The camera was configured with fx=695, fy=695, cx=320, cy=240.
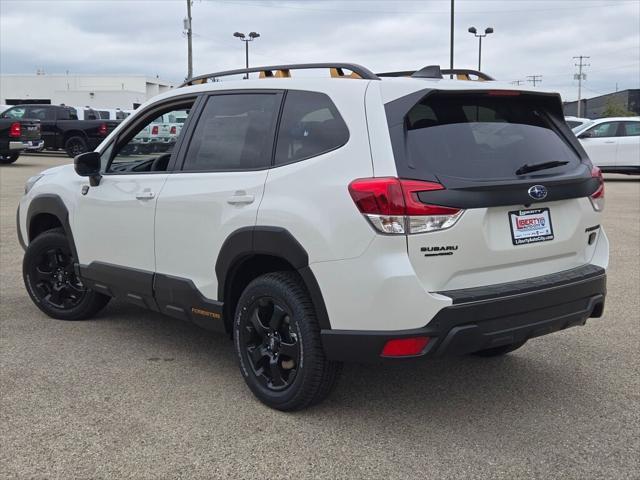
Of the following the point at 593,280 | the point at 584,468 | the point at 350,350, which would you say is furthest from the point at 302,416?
the point at 593,280

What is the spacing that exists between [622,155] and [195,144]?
16.0 metres

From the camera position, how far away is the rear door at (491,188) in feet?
10.3

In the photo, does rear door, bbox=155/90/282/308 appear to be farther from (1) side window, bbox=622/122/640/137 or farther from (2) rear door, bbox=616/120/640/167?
(1) side window, bbox=622/122/640/137

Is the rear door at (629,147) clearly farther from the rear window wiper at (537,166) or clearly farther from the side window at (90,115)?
the side window at (90,115)

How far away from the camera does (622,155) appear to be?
58.0ft

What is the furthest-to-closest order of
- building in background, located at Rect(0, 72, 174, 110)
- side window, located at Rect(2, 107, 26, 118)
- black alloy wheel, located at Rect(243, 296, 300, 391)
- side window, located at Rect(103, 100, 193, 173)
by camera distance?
building in background, located at Rect(0, 72, 174, 110), side window, located at Rect(2, 107, 26, 118), side window, located at Rect(103, 100, 193, 173), black alloy wheel, located at Rect(243, 296, 300, 391)

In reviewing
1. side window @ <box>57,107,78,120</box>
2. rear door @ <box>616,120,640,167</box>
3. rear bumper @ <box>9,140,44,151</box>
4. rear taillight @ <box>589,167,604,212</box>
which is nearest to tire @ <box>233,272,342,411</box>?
rear taillight @ <box>589,167,604,212</box>

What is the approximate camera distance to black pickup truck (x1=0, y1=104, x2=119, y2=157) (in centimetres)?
2394

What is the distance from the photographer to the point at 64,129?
79.1 ft

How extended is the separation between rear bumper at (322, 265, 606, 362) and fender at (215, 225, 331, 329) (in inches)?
7.3

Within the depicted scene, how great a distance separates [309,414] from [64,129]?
22.8 m

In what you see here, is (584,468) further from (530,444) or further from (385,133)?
(385,133)

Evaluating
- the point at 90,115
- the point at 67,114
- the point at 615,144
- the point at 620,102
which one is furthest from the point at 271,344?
the point at 620,102

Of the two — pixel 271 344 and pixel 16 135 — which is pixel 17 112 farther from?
pixel 271 344
